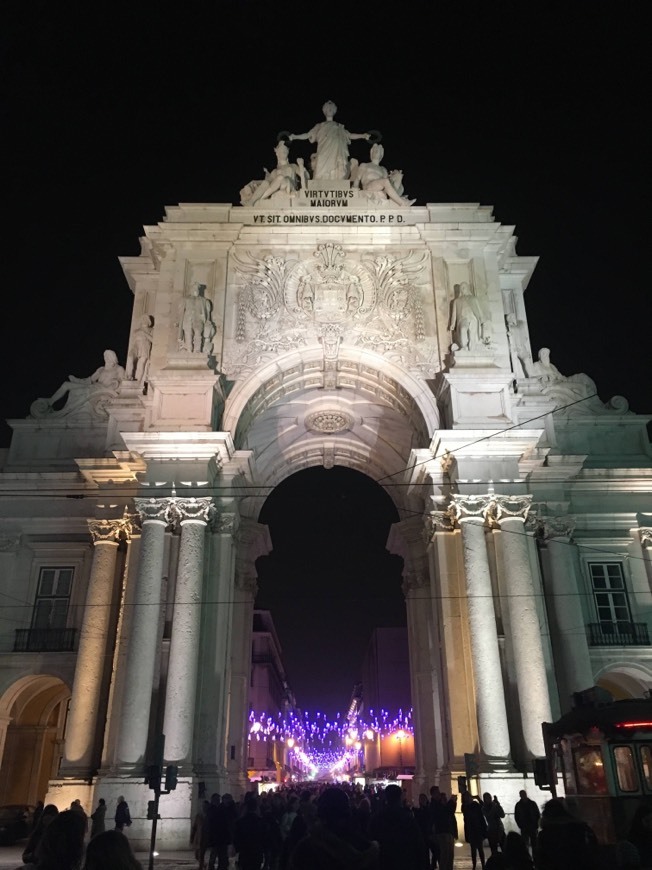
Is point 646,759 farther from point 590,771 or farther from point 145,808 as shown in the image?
point 145,808

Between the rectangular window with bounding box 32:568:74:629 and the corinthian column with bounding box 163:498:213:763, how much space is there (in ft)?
21.3

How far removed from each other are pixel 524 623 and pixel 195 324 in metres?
14.5

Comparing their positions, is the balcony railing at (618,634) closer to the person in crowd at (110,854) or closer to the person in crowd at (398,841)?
the person in crowd at (398,841)

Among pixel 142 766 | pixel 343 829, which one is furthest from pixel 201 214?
pixel 343 829

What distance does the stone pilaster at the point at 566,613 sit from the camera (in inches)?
871

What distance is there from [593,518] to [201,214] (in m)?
18.6

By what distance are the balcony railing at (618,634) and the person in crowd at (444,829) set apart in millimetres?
10797

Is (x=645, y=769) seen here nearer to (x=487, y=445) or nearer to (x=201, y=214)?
(x=487, y=445)

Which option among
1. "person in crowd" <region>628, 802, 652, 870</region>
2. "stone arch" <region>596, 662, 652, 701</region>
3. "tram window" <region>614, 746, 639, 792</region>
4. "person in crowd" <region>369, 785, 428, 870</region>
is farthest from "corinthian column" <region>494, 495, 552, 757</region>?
"person in crowd" <region>369, 785, 428, 870</region>

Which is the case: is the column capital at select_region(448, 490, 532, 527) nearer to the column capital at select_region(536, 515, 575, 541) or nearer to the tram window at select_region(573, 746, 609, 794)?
the column capital at select_region(536, 515, 575, 541)

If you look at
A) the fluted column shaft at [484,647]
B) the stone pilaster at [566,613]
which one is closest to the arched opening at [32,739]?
the fluted column shaft at [484,647]

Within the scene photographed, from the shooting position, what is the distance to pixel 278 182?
2881cm

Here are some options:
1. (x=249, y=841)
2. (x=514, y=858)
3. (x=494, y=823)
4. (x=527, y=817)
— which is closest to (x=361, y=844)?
(x=514, y=858)

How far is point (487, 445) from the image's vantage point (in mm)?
22844
